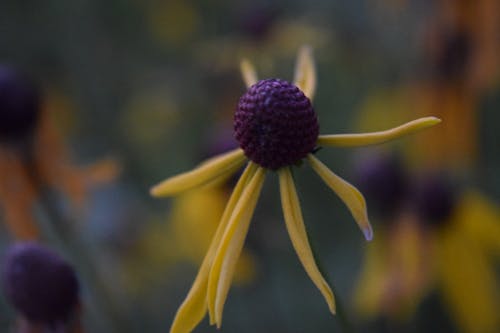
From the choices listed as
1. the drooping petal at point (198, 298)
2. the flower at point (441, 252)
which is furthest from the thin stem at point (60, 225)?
the drooping petal at point (198, 298)

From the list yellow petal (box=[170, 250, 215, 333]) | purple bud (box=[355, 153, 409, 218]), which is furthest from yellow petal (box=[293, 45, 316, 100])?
purple bud (box=[355, 153, 409, 218])

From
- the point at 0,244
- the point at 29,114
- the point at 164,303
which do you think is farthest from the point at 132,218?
the point at 29,114

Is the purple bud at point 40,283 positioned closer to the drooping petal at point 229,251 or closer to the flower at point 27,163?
the drooping petal at point 229,251

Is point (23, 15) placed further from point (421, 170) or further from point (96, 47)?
point (421, 170)

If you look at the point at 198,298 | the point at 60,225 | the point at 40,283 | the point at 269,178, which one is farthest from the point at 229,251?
the point at 269,178

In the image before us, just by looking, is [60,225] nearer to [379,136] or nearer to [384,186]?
[384,186]
